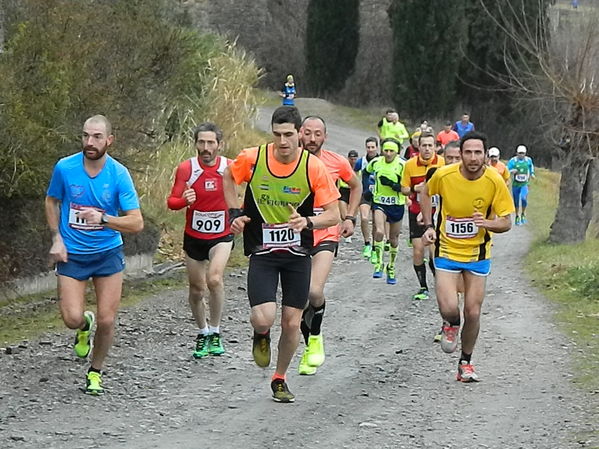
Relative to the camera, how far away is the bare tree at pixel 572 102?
18.5 meters

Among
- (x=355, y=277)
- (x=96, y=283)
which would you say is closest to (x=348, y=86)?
(x=355, y=277)

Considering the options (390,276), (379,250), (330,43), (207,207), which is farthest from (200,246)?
(330,43)

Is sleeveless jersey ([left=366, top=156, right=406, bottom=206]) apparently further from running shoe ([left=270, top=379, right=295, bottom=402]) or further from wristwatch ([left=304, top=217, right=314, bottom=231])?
wristwatch ([left=304, top=217, right=314, bottom=231])

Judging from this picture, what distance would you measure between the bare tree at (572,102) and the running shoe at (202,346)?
10.4 meters

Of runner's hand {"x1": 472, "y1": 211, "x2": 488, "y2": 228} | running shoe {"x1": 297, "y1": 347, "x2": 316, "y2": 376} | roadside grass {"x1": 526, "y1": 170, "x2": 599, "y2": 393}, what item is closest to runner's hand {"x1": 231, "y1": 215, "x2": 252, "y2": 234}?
running shoe {"x1": 297, "y1": 347, "x2": 316, "y2": 376}

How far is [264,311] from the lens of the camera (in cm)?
786

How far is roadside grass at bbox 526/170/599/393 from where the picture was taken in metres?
10.6

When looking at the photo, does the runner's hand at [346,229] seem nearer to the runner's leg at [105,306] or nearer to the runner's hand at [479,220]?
the runner's hand at [479,220]

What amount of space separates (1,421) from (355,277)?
868cm

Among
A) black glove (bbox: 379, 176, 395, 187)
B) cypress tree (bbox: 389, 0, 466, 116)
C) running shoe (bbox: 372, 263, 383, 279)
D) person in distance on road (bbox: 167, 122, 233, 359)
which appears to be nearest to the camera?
person in distance on road (bbox: 167, 122, 233, 359)

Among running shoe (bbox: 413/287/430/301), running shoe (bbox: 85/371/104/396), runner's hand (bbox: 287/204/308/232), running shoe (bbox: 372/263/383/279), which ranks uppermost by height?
runner's hand (bbox: 287/204/308/232)

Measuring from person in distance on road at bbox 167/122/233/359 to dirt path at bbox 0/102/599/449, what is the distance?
0.62m

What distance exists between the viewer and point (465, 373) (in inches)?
365

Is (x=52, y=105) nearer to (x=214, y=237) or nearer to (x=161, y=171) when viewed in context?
(x=214, y=237)
